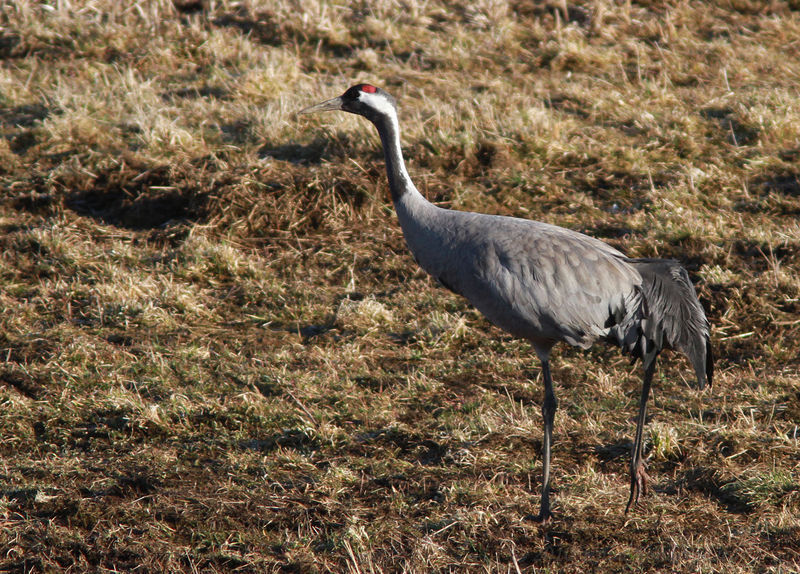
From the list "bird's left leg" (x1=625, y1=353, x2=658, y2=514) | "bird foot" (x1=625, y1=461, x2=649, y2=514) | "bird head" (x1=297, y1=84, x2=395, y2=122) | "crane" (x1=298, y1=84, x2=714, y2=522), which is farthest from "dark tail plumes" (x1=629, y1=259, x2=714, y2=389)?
"bird head" (x1=297, y1=84, x2=395, y2=122)

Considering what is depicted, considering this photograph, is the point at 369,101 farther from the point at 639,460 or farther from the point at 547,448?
the point at 639,460

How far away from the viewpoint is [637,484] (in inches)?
157

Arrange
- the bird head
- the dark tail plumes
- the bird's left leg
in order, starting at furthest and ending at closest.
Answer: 1. the bird head
2. the dark tail plumes
3. the bird's left leg

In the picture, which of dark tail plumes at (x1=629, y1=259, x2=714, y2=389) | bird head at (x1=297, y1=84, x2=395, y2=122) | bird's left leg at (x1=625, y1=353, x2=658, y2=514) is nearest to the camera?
bird's left leg at (x1=625, y1=353, x2=658, y2=514)

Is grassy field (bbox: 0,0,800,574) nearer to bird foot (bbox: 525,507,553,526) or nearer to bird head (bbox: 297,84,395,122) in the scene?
bird foot (bbox: 525,507,553,526)

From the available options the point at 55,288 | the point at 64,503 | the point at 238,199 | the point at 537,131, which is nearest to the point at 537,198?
the point at 537,131

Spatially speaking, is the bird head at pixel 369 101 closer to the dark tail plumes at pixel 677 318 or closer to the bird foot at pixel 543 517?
the dark tail plumes at pixel 677 318

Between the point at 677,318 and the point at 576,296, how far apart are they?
45 cm

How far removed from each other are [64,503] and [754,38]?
746 cm

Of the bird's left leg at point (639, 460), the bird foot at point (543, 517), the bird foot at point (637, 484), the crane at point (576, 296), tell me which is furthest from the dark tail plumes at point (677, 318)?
the bird foot at point (543, 517)

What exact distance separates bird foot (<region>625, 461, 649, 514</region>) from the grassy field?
1.8 inches

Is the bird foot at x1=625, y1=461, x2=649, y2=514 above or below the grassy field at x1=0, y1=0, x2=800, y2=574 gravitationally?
above

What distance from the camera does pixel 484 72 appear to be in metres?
8.50

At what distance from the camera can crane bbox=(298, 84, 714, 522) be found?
4148 mm
